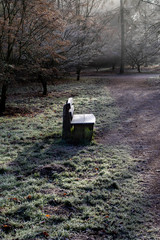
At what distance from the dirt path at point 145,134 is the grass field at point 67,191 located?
154 mm

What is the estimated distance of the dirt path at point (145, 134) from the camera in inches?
133

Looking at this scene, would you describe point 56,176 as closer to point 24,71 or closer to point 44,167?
point 44,167

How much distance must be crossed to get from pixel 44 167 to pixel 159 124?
3.76 m

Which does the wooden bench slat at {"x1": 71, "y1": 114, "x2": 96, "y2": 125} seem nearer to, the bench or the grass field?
the bench

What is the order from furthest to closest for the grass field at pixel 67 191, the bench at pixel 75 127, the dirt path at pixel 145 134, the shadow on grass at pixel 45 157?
the bench at pixel 75 127, the shadow on grass at pixel 45 157, the dirt path at pixel 145 134, the grass field at pixel 67 191

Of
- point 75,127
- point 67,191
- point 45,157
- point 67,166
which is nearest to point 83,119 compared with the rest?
point 75,127

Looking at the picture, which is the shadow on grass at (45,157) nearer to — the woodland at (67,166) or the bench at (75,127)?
the woodland at (67,166)

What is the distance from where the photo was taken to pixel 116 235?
7.96 ft

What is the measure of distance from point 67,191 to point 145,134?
3110mm

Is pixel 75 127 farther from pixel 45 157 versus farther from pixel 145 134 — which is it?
pixel 145 134

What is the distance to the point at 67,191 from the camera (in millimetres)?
3211

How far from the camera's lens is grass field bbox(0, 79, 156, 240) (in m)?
2.50

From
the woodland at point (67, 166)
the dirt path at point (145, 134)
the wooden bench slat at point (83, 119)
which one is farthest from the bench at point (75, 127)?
the dirt path at point (145, 134)

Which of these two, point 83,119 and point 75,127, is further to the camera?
point 83,119
